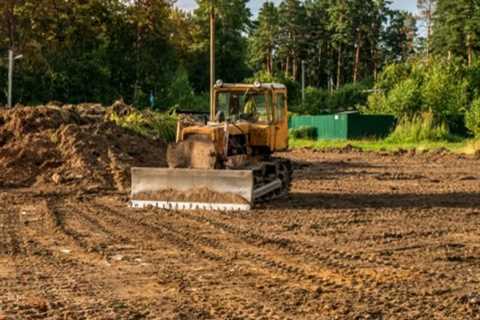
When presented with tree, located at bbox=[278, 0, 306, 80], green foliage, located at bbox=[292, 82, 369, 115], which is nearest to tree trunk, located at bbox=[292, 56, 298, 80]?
tree, located at bbox=[278, 0, 306, 80]

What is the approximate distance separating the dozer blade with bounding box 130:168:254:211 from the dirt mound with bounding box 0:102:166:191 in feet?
10.2

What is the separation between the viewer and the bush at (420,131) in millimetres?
43134

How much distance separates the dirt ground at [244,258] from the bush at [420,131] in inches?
Answer: 1027

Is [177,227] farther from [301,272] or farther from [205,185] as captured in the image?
[301,272]

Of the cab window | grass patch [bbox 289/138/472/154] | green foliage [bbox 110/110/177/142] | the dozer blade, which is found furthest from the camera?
grass patch [bbox 289/138/472/154]

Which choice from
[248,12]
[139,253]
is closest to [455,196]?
[139,253]

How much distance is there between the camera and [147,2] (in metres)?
55.8

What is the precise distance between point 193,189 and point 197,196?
0.50 feet

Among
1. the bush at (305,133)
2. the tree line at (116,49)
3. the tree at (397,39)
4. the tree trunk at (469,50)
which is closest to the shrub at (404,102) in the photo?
the bush at (305,133)

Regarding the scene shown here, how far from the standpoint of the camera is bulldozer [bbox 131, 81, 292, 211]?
1457cm

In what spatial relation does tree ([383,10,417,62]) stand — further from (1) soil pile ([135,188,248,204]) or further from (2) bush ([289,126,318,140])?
(1) soil pile ([135,188,248,204])

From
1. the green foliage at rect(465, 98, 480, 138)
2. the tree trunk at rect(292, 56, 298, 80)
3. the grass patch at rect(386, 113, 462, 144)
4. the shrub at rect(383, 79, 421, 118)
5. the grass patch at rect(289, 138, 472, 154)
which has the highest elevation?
the tree trunk at rect(292, 56, 298, 80)

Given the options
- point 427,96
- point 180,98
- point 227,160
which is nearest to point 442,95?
point 427,96

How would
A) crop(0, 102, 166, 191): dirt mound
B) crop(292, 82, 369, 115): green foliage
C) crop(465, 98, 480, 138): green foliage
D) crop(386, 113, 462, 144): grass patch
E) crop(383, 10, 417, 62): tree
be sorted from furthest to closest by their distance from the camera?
crop(383, 10, 417, 62): tree
crop(292, 82, 369, 115): green foliage
crop(386, 113, 462, 144): grass patch
crop(465, 98, 480, 138): green foliage
crop(0, 102, 166, 191): dirt mound
